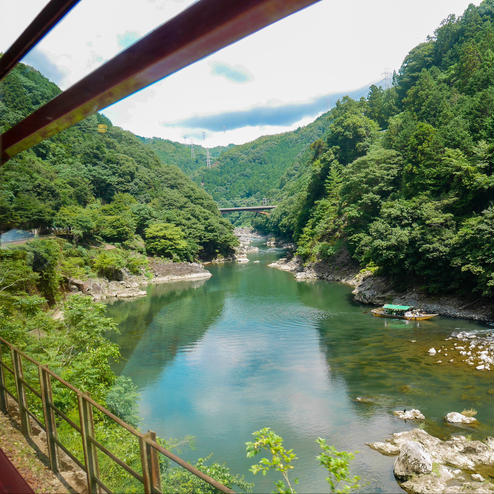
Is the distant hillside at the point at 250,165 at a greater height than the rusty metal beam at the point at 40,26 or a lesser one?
greater

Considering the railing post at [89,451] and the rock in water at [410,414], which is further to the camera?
the rock in water at [410,414]

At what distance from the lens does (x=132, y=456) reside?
4211mm

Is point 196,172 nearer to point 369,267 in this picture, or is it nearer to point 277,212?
point 277,212

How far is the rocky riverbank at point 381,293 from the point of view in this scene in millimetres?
13594

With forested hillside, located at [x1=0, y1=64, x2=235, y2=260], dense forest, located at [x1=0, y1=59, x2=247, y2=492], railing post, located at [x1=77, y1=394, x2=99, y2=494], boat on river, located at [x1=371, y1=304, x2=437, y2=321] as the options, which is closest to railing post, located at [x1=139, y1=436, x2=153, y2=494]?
dense forest, located at [x1=0, y1=59, x2=247, y2=492]

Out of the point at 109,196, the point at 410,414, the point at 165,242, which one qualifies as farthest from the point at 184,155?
the point at 410,414

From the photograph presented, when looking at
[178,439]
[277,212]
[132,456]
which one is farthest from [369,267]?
[277,212]

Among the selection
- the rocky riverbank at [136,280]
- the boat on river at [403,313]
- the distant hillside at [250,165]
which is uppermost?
the distant hillside at [250,165]

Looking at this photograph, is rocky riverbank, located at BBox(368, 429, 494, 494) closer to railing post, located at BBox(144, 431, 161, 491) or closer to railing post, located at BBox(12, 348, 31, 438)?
railing post, located at BBox(12, 348, 31, 438)

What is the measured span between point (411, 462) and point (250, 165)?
88247 mm

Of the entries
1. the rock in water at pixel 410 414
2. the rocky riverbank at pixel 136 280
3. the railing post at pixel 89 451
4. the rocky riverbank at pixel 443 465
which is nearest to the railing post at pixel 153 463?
the railing post at pixel 89 451

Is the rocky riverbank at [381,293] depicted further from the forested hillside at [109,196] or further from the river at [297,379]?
the forested hillside at [109,196]

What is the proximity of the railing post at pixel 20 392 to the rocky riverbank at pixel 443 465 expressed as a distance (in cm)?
553

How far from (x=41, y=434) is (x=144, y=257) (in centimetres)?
2515
